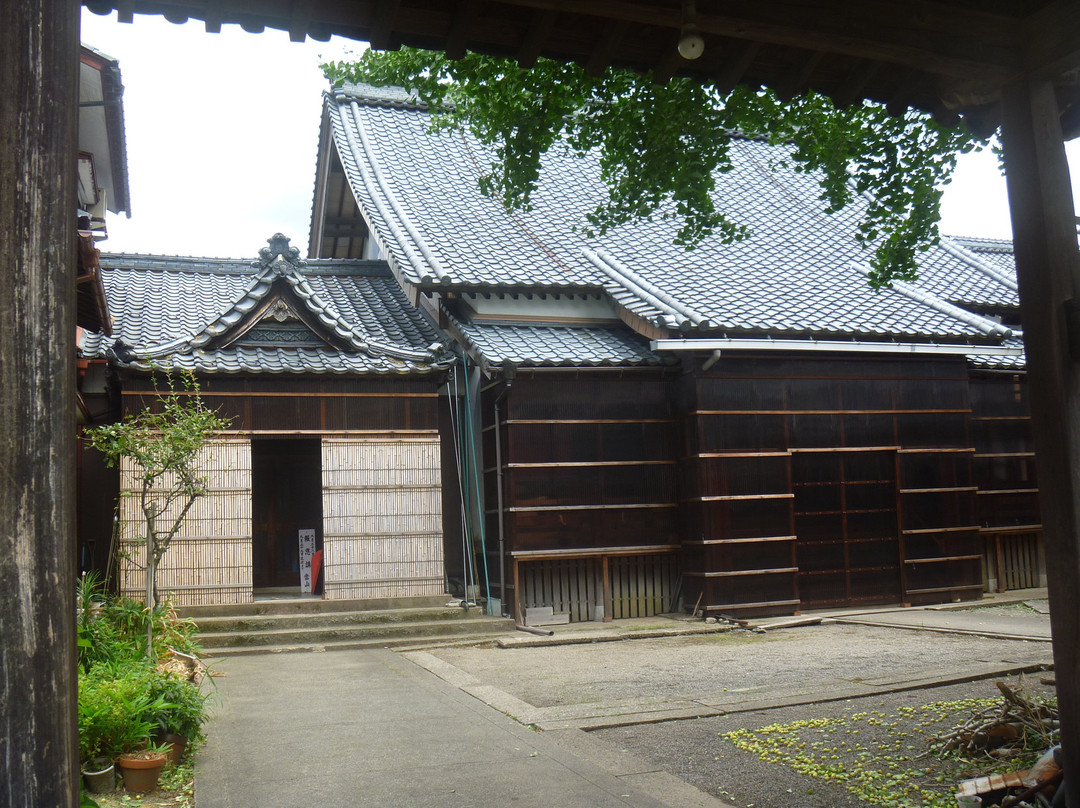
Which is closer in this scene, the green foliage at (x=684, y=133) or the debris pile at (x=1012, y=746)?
the debris pile at (x=1012, y=746)

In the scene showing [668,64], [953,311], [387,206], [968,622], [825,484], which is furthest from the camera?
[387,206]

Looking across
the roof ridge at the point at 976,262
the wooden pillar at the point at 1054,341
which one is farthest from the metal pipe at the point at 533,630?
the roof ridge at the point at 976,262

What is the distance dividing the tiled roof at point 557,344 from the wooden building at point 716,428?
0.04 m

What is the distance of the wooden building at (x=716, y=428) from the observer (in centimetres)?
1305

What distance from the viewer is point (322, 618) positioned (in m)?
12.3

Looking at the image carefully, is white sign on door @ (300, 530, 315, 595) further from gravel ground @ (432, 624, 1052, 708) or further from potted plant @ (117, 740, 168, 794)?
potted plant @ (117, 740, 168, 794)

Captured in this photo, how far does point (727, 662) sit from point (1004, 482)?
8.30 meters

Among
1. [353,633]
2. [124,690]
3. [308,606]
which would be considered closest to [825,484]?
[353,633]

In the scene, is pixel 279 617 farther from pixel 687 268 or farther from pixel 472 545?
pixel 687 268

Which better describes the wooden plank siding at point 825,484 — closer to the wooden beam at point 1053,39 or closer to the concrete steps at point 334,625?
the concrete steps at point 334,625

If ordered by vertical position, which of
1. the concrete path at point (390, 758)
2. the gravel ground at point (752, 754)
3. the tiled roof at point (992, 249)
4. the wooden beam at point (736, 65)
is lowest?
the gravel ground at point (752, 754)

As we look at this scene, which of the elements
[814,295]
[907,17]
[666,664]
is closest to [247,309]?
[666,664]

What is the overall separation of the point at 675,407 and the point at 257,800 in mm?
9419

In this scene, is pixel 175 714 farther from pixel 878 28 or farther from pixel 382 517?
pixel 382 517
